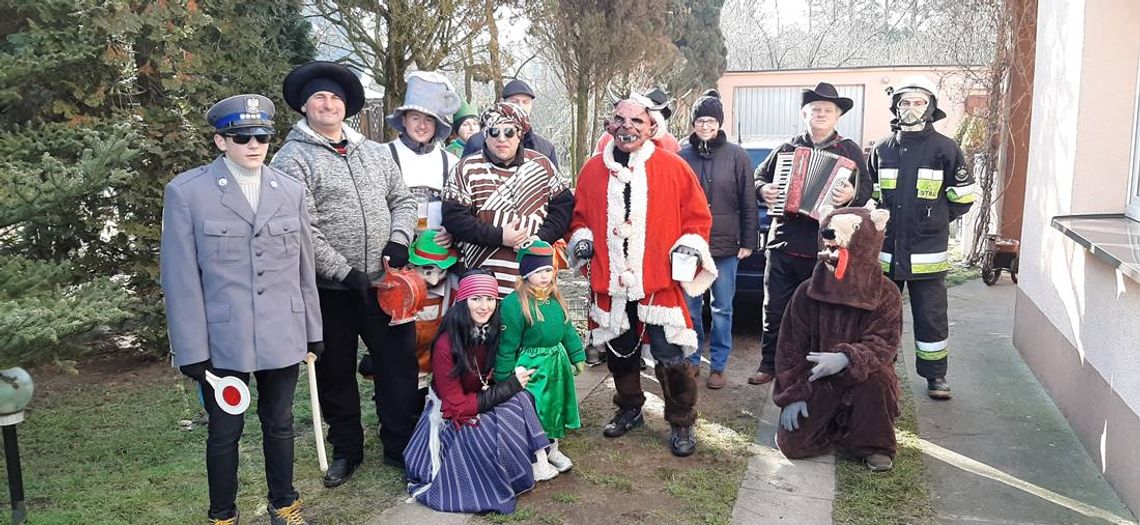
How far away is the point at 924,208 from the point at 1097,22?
1415 mm

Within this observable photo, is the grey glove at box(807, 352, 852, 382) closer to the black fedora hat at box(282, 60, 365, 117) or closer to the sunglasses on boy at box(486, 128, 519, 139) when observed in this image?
the sunglasses on boy at box(486, 128, 519, 139)

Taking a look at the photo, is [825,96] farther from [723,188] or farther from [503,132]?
[503,132]

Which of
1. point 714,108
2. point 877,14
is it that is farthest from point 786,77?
point 714,108

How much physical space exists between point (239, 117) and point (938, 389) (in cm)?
442

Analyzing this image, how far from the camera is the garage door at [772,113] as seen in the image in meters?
25.2

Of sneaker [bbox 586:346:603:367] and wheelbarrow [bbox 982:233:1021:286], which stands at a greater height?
wheelbarrow [bbox 982:233:1021:286]

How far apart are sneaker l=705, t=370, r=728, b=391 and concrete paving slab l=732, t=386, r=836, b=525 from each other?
0.95 m

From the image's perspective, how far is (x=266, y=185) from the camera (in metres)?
3.52

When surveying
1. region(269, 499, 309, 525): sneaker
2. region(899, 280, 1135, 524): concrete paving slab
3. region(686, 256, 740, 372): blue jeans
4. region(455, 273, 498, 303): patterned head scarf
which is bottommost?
region(899, 280, 1135, 524): concrete paving slab

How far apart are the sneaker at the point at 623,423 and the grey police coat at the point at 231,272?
1975 millimetres

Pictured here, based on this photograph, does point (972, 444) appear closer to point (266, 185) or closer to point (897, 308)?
point (897, 308)

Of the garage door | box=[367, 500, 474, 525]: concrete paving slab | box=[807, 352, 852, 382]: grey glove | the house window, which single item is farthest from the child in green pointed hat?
the garage door

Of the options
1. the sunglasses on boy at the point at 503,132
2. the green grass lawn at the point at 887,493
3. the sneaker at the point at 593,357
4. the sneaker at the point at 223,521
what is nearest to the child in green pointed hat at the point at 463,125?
the sneaker at the point at 593,357

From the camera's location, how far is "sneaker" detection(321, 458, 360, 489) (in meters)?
4.25
